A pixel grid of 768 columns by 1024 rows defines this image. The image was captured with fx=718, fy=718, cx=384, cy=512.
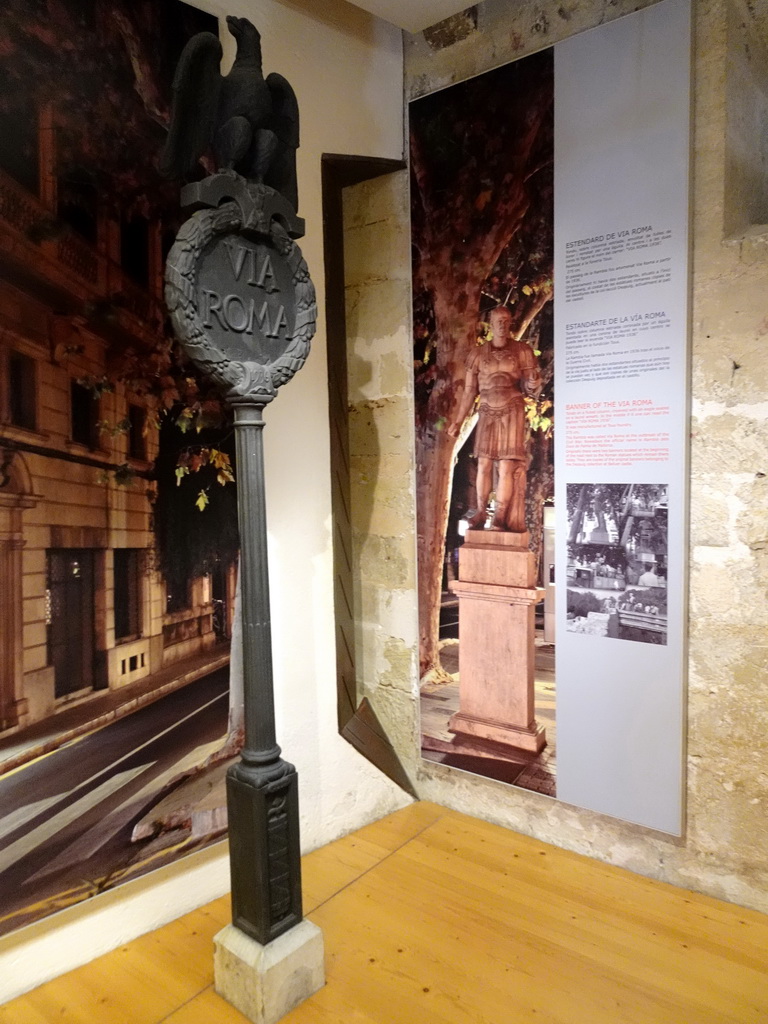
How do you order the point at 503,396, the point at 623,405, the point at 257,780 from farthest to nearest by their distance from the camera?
the point at 503,396 < the point at 623,405 < the point at 257,780

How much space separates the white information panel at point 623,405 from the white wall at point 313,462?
2.48 feet

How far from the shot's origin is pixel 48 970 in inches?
77.7

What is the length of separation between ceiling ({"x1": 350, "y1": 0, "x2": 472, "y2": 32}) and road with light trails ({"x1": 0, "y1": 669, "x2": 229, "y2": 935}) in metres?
2.37

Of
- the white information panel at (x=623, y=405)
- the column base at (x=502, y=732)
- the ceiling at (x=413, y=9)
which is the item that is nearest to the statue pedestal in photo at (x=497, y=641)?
the column base at (x=502, y=732)

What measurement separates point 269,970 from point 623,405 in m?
1.93

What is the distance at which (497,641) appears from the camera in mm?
2734

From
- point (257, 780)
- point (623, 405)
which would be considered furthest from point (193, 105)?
point (257, 780)

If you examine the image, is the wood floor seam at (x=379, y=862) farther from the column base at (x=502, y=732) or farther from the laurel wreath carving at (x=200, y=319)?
the laurel wreath carving at (x=200, y=319)

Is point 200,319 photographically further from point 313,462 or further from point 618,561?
point 618,561

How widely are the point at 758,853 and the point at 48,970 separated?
2.10 meters

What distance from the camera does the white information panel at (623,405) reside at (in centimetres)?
226

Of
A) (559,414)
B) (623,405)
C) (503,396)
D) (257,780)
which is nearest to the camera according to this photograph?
(257,780)

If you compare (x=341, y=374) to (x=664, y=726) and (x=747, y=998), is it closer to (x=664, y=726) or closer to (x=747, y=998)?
(x=664, y=726)

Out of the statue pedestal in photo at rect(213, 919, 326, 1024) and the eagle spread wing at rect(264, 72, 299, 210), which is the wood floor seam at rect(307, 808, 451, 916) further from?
the eagle spread wing at rect(264, 72, 299, 210)
